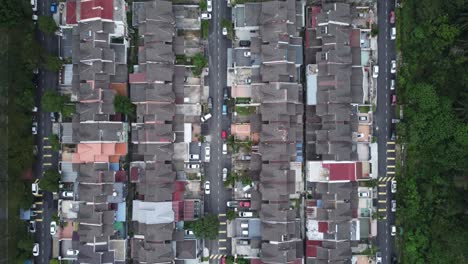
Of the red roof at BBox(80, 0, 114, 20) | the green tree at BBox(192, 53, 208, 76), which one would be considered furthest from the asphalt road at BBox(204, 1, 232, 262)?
the red roof at BBox(80, 0, 114, 20)

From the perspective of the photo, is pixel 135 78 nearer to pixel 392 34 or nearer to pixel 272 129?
pixel 272 129

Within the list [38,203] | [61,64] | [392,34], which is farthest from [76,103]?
[392,34]

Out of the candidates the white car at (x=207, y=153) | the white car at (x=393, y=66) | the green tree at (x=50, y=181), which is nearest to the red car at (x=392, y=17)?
the white car at (x=393, y=66)

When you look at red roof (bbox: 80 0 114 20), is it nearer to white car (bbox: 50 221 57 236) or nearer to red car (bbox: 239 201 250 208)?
white car (bbox: 50 221 57 236)

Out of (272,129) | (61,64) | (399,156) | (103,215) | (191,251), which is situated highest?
(61,64)

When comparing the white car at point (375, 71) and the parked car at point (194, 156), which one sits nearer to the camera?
the white car at point (375, 71)

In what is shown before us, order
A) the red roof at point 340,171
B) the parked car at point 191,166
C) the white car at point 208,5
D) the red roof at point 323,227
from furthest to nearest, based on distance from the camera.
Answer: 1. the white car at point 208,5
2. the parked car at point 191,166
3. the red roof at point 323,227
4. the red roof at point 340,171

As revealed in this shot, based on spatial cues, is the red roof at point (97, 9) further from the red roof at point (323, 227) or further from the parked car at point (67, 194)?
the red roof at point (323, 227)
